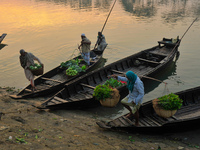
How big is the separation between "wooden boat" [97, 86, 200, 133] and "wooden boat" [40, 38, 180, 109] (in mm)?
1684

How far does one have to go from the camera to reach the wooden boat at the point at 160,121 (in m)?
6.15

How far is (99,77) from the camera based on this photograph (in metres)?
10.2

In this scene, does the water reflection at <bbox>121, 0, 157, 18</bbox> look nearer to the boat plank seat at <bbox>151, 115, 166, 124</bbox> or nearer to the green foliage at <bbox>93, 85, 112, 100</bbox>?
the boat plank seat at <bbox>151, 115, 166, 124</bbox>

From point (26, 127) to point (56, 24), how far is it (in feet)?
76.1

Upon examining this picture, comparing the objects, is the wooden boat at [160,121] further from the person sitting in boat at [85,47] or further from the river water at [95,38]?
the person sitting in boat at [85,47]

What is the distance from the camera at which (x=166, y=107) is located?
618cm

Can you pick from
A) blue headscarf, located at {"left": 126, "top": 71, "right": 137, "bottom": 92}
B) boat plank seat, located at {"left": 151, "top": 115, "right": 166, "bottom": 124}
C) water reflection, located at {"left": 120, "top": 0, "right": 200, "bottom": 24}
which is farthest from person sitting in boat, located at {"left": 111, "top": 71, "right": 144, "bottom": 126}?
water reflection, located at {"left": 120, "top": 0, "right": 200, "bottom": 24}

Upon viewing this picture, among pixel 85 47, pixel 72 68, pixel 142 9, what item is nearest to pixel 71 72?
pixel 72 68

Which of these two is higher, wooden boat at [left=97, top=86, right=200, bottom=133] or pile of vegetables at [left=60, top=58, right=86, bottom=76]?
pile of vegetables at [left=60, top=58, right=86, bottom=76]

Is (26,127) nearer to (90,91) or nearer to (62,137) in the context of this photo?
(62,137)

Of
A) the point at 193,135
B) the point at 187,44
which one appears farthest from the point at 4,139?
the point at 187,44

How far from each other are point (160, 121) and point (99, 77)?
4.31 m

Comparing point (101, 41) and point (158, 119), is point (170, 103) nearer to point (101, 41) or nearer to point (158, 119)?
point (158, 119)

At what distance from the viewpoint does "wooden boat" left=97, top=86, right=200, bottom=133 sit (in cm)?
615
